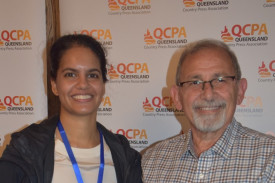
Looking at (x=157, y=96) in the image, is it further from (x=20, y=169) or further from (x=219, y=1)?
(x=20, y=169)

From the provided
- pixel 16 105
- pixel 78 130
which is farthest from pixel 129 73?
pixel 16 105

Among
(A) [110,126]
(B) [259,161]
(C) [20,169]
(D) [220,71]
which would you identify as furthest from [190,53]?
(A) [110,126]

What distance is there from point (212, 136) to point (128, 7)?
1.77 meters

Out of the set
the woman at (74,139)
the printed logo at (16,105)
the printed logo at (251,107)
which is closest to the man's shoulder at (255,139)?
the woman at (74,139)

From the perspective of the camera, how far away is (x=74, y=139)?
2.08 metres

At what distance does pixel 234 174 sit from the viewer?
1.65 m

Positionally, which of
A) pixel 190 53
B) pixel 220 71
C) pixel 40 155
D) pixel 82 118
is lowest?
pixel 40 155

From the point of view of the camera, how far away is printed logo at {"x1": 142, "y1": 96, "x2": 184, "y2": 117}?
3066mm

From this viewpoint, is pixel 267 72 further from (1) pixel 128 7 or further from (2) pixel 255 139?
(1) pixel 128 7

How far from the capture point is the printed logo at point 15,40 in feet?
10.7

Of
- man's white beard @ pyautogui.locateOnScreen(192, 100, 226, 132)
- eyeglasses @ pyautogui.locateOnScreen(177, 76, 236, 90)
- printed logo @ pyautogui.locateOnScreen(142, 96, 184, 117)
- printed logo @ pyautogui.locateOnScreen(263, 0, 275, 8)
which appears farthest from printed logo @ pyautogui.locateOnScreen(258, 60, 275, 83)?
man's white beard @ pyautogui.locateOnScreen(192, 100, 226, 132)

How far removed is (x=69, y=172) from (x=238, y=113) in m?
1.80

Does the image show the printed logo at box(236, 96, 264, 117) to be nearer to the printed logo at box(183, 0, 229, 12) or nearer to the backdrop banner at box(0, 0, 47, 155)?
the printed logo at box(183, 0, 229, 12)

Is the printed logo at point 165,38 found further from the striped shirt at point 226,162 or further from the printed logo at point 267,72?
the striped shirt at point 226,162
